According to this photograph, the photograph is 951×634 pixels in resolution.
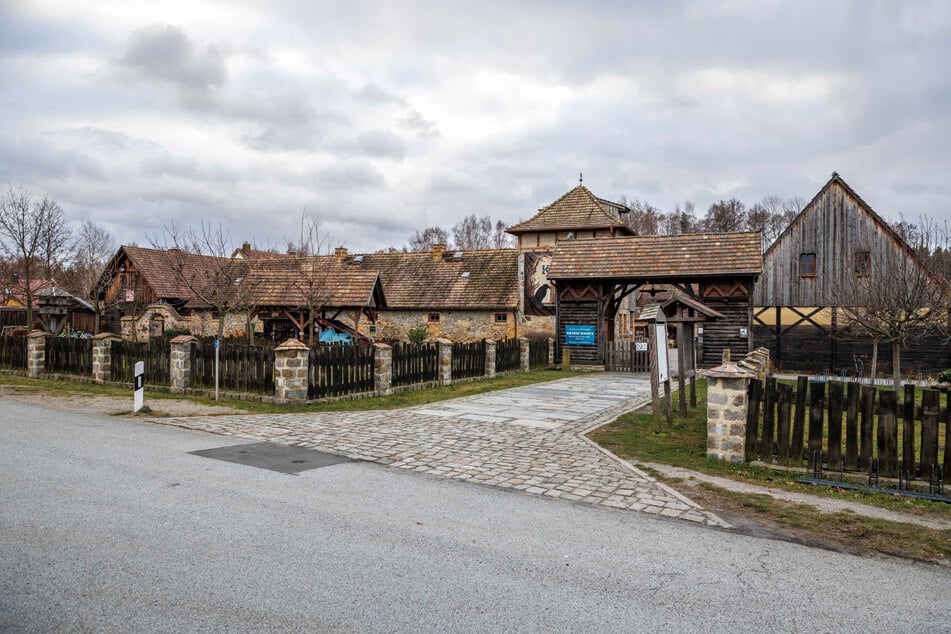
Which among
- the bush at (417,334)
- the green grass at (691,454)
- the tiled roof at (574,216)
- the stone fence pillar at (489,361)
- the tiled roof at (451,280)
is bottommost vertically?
the green grass at (691,454)

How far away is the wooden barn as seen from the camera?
2431cm

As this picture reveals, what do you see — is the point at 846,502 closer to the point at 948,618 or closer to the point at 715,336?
the point at 948,618

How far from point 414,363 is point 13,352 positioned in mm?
12905

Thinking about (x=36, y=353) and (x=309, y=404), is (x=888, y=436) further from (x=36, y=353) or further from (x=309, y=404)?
(x=36, y=353)

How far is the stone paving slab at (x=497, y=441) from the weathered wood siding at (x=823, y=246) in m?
14.6

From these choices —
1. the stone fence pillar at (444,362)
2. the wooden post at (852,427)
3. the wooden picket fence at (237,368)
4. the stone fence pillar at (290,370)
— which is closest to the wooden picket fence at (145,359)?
the wooden picket fence at (237,368)

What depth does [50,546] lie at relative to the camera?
4734 mm

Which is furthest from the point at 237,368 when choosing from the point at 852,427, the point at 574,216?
the point at 574,216

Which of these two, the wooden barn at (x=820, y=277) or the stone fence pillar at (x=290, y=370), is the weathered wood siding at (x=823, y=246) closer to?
the wooden barn at (x=820, y=277)

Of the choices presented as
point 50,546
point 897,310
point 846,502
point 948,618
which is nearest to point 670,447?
point 846,502

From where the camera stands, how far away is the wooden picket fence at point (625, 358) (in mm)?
23688

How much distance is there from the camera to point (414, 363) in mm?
17094

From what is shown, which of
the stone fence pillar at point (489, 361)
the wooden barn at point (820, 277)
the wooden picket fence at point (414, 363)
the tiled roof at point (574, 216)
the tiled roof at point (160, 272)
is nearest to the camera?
the wooden picket fence at point (414, 363)

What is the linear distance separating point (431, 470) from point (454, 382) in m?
11.1
